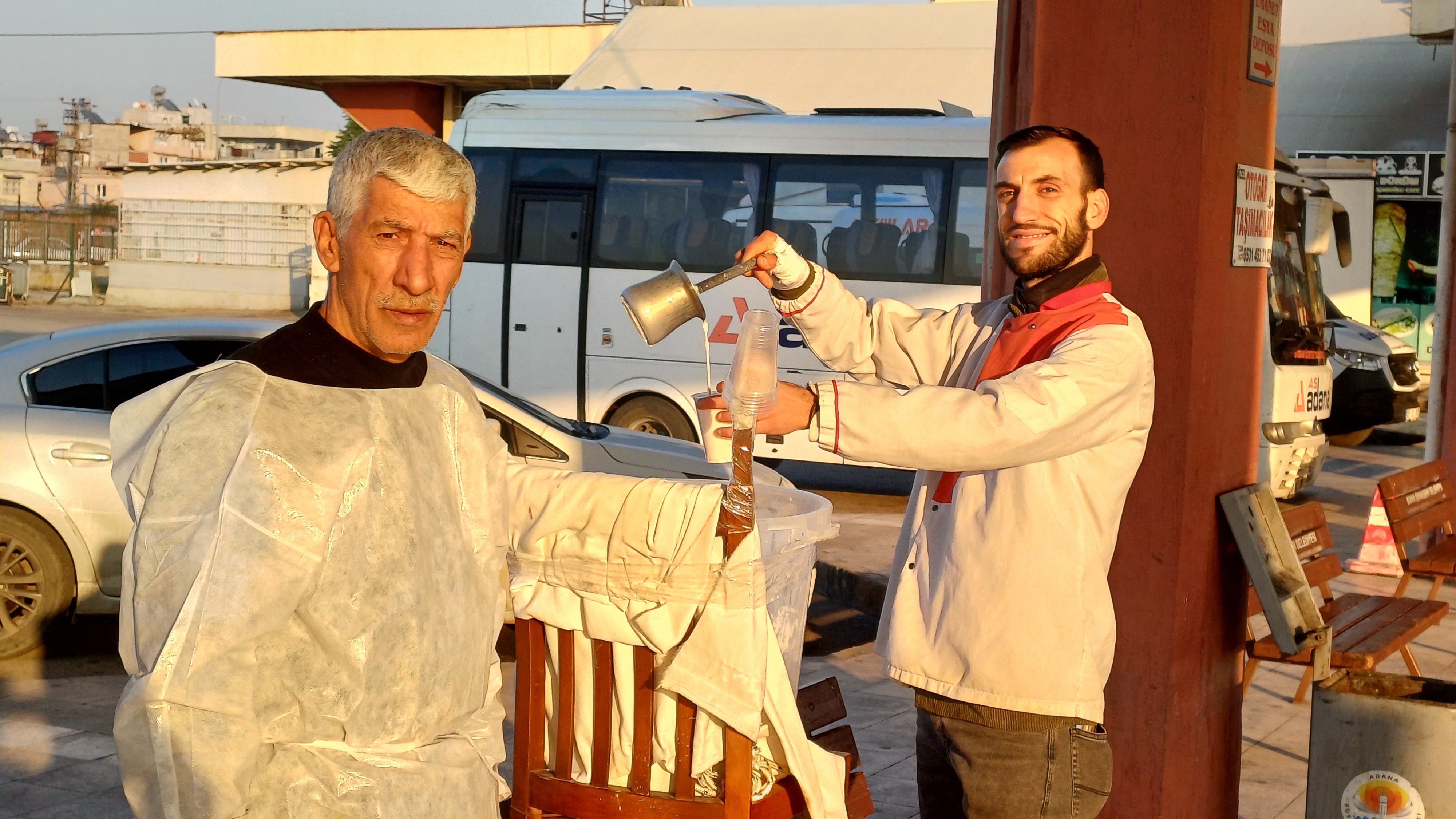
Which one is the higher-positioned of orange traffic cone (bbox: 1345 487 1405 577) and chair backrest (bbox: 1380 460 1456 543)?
chair backrest (bbox: 1380 460 1456 543)

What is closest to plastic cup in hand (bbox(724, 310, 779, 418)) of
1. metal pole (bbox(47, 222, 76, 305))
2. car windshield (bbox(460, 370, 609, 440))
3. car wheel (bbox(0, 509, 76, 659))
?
car windshield (bbox(460, 370, 609, 440))

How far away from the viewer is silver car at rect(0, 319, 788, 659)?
6.89 metres

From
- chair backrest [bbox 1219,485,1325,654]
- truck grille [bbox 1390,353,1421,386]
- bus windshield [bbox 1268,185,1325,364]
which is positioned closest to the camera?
chair backrest [bbox 1219,485,1325,654]

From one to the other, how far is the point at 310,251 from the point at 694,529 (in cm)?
3549

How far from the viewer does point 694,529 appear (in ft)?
9.23

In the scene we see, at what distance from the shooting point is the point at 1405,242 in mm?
24094

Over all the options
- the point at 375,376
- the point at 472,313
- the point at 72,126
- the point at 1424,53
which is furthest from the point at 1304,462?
the point at 72,126

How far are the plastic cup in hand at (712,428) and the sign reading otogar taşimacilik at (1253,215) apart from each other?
5.97 ft

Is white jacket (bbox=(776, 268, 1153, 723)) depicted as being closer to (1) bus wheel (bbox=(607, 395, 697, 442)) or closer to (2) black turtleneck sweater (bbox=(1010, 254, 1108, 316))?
(2) black turtleneck sweater (bbox=(1010, 254, 1108, 316))

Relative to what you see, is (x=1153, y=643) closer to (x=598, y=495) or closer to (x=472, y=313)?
(x=598, y=495)

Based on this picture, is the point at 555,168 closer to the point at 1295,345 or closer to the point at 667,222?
the point at 667,222

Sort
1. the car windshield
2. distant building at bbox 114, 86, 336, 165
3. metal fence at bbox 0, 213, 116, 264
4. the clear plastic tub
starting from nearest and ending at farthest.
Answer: the clear plastic tub, the car windshield, metal fence at bbox 0, 213, 116, 264, distant building at bbox 114, 86, 336, 165

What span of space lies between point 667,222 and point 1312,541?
8172mm

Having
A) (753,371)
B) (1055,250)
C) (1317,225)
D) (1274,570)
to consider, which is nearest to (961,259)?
(1317,225)
